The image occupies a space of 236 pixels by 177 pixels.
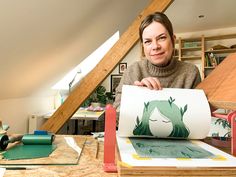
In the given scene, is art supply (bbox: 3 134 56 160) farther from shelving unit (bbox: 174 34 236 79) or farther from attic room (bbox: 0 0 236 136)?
shelving unit (bbox: 174 34 236 79)

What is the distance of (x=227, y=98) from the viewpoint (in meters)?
0.50

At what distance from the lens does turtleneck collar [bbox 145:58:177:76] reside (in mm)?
961

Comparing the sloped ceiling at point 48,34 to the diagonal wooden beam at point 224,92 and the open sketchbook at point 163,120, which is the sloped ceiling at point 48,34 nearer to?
the open sketchbook at point 163,120

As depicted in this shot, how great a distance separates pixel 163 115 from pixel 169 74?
17.4 inches

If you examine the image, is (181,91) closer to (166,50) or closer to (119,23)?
(166,50)

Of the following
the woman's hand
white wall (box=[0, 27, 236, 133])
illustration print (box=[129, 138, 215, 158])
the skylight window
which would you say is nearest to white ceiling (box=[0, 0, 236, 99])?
white wall (box=[0, 27, 236, 133])

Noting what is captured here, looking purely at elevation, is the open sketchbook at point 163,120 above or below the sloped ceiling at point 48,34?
Answer: below

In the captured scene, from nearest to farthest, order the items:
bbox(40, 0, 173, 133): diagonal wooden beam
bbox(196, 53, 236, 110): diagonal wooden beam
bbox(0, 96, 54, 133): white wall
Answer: bbox(196, 53, 236, 110): diagonal wooden beam, bbox(40, 0, 173, 133): diagonal wooden beam, bbox(0, 96, 54, 133): white wall

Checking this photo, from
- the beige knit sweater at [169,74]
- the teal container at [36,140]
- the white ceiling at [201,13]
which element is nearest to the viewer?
the teal container at [36,140]

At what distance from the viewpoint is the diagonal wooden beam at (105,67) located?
214 centimetres

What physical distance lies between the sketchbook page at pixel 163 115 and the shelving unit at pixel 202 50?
3383mm

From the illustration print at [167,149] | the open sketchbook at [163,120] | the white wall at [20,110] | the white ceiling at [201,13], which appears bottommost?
the white wall at [20,110]


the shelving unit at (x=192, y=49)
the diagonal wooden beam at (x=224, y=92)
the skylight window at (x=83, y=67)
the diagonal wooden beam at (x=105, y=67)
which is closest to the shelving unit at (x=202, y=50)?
the shelving unit at (x=192, y=49)

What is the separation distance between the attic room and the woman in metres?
0.98
